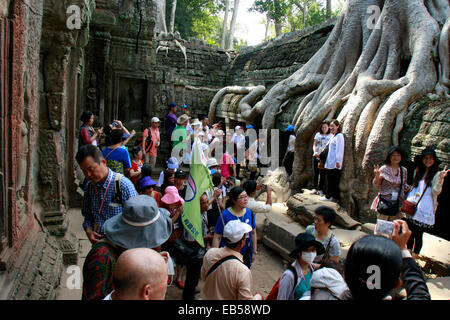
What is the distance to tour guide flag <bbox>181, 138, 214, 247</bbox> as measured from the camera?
3080mm

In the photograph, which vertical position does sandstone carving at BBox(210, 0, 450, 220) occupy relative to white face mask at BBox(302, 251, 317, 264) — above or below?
above

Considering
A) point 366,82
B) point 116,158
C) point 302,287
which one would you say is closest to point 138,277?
point 302,287

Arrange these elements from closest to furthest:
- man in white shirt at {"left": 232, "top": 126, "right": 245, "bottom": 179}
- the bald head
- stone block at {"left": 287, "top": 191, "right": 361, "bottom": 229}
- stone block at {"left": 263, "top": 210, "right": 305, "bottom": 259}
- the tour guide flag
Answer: the bald head < the tour guide flag < stone block at {"left": 263, "top": 210, "right": 305, "bottom": 259} < stone block at {"left": 287, "top": 191, "right": 361, "bottom": 229} < man in white shirt at {"left": 232, "top": 126, "right": 245, "bottom": 179}

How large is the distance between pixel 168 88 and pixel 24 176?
6.85 m

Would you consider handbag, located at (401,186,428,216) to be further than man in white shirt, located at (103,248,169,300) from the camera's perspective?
Yes

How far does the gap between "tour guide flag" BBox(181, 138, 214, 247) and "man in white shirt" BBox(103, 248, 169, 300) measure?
1408 mm

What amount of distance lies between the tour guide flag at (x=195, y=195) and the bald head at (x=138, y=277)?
141cm

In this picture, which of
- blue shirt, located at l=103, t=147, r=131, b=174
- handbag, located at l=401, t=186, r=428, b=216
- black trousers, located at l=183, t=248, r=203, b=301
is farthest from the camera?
blue shirt, located at l=103, t=147, r=131, b=174

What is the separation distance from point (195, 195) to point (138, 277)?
1591 mm

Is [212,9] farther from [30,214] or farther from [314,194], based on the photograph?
[30,214]
